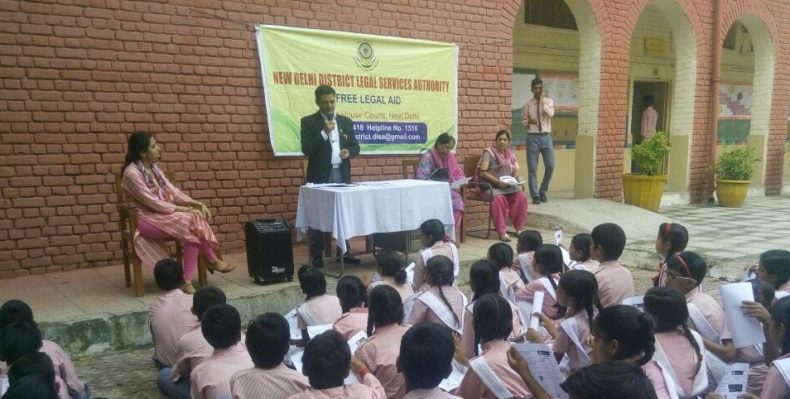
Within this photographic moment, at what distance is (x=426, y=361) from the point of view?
7.45 feet

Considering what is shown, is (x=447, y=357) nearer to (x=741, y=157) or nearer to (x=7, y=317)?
(x=7, y=317)

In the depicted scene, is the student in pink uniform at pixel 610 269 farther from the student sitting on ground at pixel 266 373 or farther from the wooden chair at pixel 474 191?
the wooden chair at pixel 474 191

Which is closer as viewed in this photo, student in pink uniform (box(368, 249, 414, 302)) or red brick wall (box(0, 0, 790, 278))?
student in pink uniform (box(368, 249, 414, 302))

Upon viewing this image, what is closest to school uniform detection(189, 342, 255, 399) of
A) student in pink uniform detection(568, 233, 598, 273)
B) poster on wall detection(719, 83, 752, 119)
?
student in pink uniform detection(568, 233, 598, 273)

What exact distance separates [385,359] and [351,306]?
82 centimetres

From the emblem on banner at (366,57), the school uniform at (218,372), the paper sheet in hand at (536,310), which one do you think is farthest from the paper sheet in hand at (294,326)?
the emblem on banner at (366,57)

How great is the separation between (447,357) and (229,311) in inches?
42.1

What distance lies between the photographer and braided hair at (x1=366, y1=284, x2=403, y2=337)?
2977 mm

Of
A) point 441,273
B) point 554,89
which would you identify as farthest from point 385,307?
point 554,89

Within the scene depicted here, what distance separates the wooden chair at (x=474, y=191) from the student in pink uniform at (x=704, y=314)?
3903 mm

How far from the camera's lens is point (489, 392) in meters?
2.57

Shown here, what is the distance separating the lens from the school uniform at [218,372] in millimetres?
2769

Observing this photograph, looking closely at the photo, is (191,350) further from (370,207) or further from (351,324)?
(370,207)

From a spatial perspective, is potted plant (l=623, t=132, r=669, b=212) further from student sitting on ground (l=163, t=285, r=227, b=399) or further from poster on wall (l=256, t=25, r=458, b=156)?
student sitting on ground (l=163, t=285, r=227, b=399)
